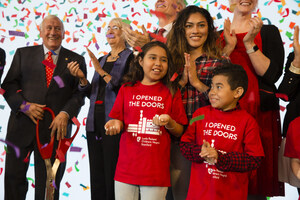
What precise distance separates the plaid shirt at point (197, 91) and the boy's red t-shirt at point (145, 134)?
8 cm

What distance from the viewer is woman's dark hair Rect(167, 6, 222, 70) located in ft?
7.43

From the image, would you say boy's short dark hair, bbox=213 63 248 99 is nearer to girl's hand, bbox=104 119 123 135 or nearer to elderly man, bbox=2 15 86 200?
girl's hand, bbox=104 119 123 135

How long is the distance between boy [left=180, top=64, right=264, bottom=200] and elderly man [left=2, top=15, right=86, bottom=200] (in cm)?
107

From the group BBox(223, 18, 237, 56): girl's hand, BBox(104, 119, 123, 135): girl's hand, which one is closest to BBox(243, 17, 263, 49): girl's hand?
BBox(223, 18, 237, 56): girl's hand

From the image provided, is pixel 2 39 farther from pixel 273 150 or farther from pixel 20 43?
pixel 273 150

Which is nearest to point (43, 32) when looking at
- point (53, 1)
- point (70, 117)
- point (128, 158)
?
point (70, 117)

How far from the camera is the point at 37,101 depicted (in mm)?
2637

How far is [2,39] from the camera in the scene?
12.3 feet

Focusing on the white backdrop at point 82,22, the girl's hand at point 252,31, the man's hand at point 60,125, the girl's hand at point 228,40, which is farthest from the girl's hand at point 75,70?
the girl's hand at point 252,31

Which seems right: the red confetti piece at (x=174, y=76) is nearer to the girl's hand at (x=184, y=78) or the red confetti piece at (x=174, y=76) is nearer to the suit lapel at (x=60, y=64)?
the girl's hand at (x=184, y=78)

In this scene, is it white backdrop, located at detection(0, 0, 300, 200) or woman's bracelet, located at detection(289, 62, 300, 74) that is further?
white backdrop, located at detection(0, 0, 300, 200)

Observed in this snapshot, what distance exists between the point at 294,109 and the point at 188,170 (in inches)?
29.0

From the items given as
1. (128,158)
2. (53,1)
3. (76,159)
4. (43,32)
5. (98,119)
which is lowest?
(76,159)

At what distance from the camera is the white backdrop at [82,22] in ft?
11.1
